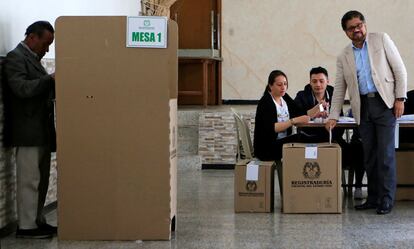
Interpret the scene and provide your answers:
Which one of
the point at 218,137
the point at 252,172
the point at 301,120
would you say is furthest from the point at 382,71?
the point at 218,137

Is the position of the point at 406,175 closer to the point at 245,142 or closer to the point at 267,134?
the point at 267,134

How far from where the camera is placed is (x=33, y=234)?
14.5 ft

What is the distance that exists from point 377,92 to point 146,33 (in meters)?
1.80

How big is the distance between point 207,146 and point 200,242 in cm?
398

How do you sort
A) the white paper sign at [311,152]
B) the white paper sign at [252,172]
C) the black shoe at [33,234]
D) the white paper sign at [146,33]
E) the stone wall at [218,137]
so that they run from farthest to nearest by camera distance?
the stone wall at [218,137]
the white paper sign at [252,172]
the white paper sign at [311,152]
the black shoe at [33,234]
the white paper sign at [146,33]

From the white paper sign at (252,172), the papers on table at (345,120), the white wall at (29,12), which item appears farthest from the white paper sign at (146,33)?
the papers on table at (345,120)

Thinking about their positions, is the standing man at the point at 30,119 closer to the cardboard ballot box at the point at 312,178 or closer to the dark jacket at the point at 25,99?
the dark jacket at the point at 25,99

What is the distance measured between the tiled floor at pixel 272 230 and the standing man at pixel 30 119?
0.59 feet

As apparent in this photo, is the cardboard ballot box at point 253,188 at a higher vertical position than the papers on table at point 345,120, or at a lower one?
lower

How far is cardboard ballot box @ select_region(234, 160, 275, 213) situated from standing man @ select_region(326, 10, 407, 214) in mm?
742

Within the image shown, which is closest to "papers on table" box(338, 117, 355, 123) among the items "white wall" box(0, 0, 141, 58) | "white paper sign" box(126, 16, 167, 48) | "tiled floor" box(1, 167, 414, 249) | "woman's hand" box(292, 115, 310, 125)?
"woman's hand" box(292, 115, 310, 125)

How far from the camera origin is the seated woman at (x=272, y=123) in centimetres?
561

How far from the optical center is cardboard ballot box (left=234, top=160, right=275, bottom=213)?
17.6ft

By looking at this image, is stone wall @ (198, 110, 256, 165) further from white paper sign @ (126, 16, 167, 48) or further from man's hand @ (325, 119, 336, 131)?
white paper sign @ (126, 16, 167, 48)
